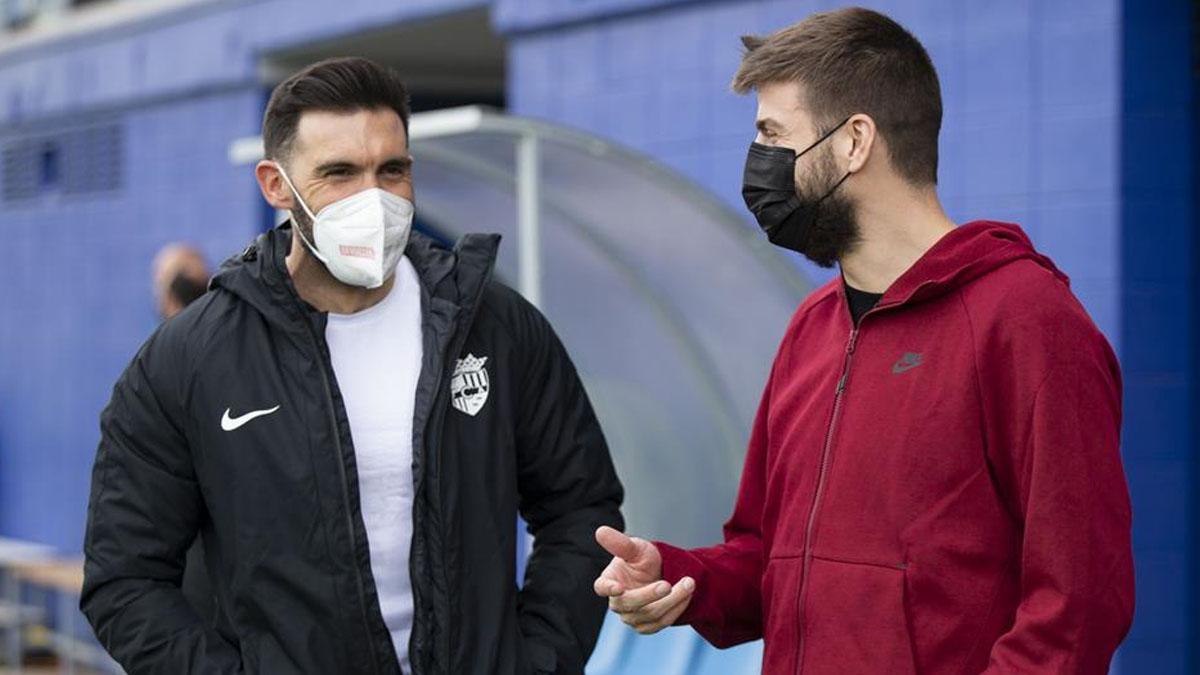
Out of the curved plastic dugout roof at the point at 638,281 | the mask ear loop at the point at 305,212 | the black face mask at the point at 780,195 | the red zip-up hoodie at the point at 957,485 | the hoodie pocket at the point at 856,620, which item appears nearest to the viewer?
the red zip-up hoodie at the point at 957,485

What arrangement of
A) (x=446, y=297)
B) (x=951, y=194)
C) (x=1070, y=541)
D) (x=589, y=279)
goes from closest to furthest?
(x=1070, y=541), (x=446, y=297), (x=951, y=194), (x=589, y=279)

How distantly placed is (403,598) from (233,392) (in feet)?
1.41

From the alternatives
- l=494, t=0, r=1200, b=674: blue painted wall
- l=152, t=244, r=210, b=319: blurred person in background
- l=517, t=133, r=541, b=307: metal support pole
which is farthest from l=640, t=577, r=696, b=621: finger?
l=152, t=244, r=210, b=319: blurred person in background

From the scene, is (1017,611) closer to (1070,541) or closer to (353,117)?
(1070,541)

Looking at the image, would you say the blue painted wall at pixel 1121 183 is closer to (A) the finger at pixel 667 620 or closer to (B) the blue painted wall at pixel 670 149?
(B) the blue painted wall at pixel 670 149

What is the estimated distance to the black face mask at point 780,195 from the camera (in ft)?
9.11

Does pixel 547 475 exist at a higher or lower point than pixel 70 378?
higher

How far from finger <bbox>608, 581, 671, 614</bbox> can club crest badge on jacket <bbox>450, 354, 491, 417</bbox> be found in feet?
1.34

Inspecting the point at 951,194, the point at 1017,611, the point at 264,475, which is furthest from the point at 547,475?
the point at 951,194

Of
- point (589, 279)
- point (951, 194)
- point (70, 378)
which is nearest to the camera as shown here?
point (951, 194)

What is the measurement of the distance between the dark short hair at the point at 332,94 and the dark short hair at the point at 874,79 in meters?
0.75

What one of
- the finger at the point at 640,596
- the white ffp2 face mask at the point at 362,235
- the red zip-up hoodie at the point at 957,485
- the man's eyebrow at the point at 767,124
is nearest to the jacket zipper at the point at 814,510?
the red zip-up hoodie at the point at 957,485

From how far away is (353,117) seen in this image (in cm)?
311

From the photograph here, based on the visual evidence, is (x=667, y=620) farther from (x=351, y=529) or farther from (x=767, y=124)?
(x=767, y=124)
